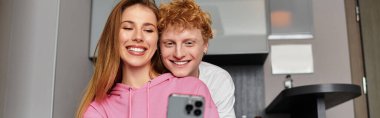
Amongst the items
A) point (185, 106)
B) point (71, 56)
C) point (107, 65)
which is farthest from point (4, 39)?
point (185, 106)

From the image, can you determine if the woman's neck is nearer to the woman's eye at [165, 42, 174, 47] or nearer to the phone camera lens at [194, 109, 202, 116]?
the woman's eye at [165, 42, 174, 47]

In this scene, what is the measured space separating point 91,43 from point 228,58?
0.72 meters

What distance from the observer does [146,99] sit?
0.99m

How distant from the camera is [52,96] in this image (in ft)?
5.15

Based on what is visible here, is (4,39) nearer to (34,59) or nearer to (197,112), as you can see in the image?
(34,59)

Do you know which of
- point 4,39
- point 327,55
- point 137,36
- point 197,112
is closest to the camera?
point 197,112

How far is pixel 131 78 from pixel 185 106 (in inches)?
17.8

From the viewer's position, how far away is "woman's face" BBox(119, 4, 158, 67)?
0.99 meters

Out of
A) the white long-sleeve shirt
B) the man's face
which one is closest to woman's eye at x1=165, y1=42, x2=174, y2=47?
the man's face

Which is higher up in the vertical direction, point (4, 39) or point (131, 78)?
point (4, 39)

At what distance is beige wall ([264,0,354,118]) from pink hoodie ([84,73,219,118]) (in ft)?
4.79

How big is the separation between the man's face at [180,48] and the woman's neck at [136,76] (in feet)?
0.20

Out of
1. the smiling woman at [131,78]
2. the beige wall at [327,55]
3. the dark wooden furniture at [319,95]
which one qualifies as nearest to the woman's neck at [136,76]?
the smiling woman at [131,78]

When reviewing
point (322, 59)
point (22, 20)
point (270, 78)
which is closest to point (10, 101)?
point (22, 20)
